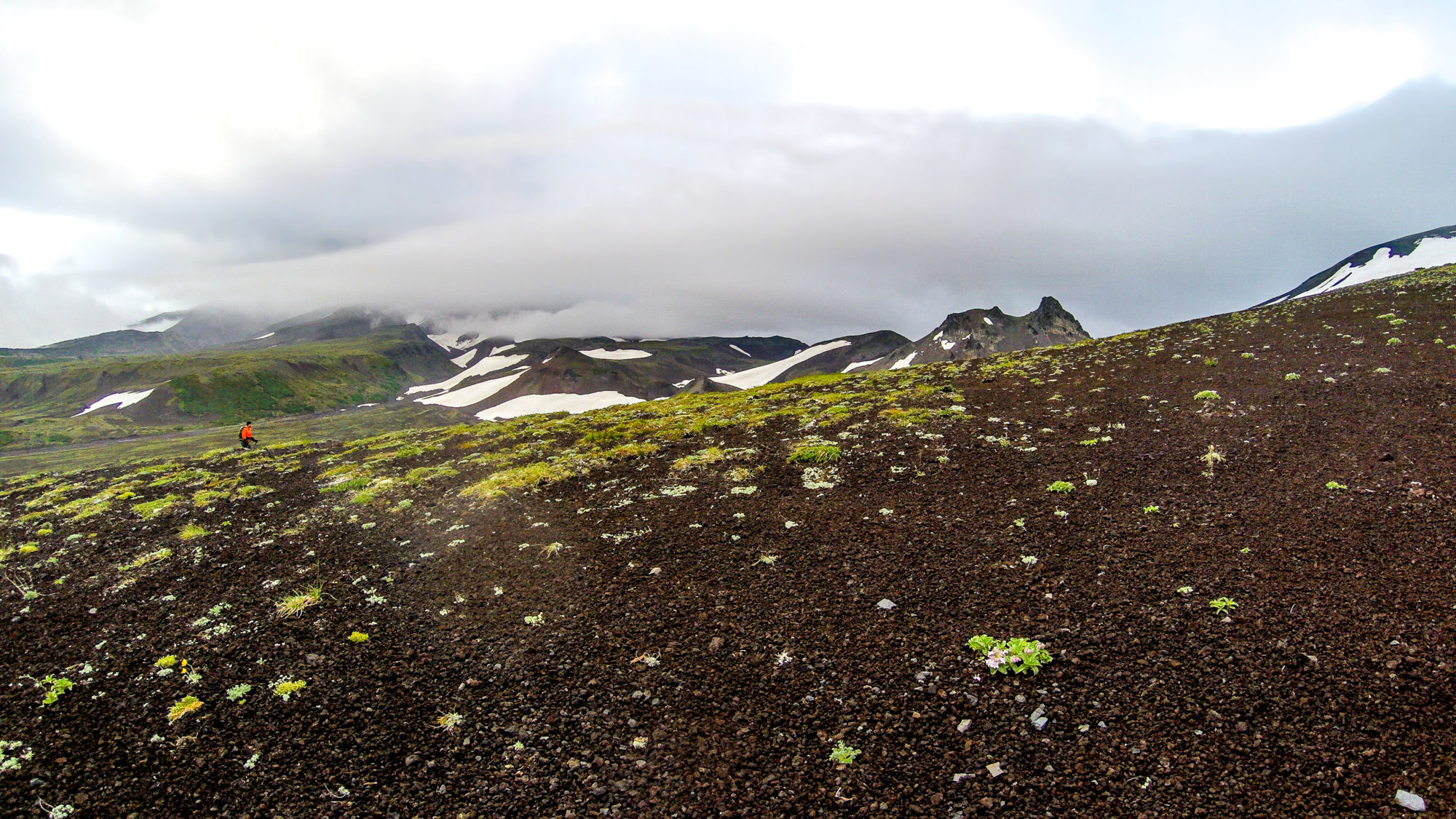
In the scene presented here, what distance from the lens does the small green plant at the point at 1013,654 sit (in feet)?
36.0

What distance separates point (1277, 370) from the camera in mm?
30031

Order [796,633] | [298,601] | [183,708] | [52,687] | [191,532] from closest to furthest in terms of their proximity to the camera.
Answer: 1. [183,708]
2. [52,687]
3. [796,633]
4. [298,601]
5. [191,532]

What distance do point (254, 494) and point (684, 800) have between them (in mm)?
28145

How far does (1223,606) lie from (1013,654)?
15.2ft

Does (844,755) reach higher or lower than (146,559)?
lower

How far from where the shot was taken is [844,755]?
376 inches

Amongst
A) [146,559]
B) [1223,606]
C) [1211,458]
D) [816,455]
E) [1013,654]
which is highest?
[816,455]

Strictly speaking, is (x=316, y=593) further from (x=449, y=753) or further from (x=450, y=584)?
(x=449, y=753)

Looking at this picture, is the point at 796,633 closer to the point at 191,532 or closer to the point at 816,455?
the point at 816,455

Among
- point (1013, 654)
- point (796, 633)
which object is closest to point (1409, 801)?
point (1013, 654)

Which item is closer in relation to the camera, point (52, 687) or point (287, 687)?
point (287, 687)

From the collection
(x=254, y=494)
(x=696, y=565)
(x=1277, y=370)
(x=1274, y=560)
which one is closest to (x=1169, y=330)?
(x=1277, y=370)

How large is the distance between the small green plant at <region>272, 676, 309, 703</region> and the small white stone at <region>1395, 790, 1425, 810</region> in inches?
692

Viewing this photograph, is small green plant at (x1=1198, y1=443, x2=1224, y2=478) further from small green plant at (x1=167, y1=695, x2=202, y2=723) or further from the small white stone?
small green plant at (x1=167, y1=695, x2=202, y2=723)
